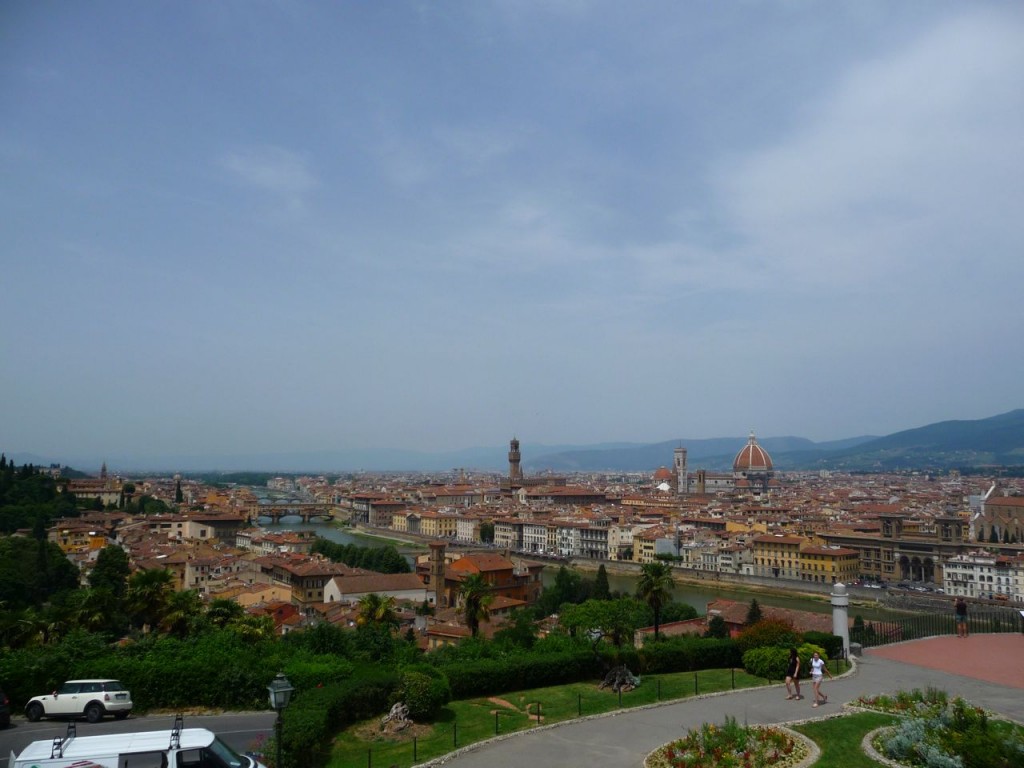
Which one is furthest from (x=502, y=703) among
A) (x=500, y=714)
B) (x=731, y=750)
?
(x=731, y=750)

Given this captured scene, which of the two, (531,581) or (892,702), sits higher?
(892,702)

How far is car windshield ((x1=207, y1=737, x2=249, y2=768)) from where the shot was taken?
232 inches

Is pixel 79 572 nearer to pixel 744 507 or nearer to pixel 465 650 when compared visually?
pixel 465 650

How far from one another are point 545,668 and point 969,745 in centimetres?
553

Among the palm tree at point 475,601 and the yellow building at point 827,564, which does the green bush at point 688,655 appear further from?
the yellow building at point 827,564

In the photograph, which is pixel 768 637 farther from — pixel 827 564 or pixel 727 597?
pixel 827 564

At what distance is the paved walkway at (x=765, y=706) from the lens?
7902 millimetres

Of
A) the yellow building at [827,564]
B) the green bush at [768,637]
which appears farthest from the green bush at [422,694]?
the yellow building at [827,564]

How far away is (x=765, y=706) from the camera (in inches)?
383

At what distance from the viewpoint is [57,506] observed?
200 feet

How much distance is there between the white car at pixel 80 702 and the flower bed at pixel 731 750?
20.5ft

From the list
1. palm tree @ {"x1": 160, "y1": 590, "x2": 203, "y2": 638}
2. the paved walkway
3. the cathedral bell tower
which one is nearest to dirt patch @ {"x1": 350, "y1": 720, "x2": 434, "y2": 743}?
the paved walkway

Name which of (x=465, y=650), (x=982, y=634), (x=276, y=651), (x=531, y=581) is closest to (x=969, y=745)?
(x=465, y=650)

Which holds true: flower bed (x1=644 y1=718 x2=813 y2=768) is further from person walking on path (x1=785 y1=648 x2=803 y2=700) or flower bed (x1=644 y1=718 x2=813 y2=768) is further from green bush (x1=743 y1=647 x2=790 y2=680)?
green bush (x1=743 y1=647 x2=790 y2=680)
